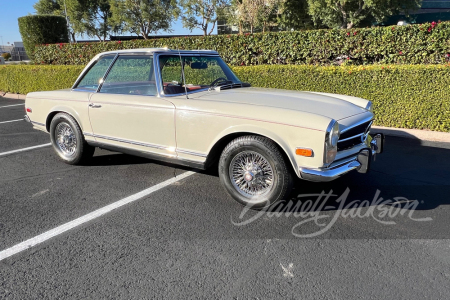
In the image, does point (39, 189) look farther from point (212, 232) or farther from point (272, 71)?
point (272, 71)

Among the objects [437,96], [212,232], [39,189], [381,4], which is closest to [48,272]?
[212,232]

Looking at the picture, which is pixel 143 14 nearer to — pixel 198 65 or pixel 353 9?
pixel 353 9

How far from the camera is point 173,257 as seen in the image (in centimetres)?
281

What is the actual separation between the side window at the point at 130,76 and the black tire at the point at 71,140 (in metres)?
0.70

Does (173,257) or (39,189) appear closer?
(173,257)

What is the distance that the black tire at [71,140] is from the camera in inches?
190

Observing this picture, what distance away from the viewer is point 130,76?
462cm

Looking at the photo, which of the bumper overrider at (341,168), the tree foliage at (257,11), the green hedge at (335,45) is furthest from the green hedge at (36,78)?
the tree foliage at (257,11)

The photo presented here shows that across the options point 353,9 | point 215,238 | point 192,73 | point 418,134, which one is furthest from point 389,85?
point 353,9

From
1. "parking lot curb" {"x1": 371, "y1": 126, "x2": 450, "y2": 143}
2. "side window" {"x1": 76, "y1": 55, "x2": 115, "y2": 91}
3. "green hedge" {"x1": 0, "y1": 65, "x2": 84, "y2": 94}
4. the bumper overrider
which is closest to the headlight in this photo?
the bumper overrider

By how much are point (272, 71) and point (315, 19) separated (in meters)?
21.2

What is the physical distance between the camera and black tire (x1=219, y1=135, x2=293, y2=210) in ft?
11.1

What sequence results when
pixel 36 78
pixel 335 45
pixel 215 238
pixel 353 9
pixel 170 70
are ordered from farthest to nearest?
pixel 353 9 → pixel 36 78 → pixel 335 45 → pixel 170 70 → pixel 215 238

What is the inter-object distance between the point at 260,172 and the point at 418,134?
447 cm
